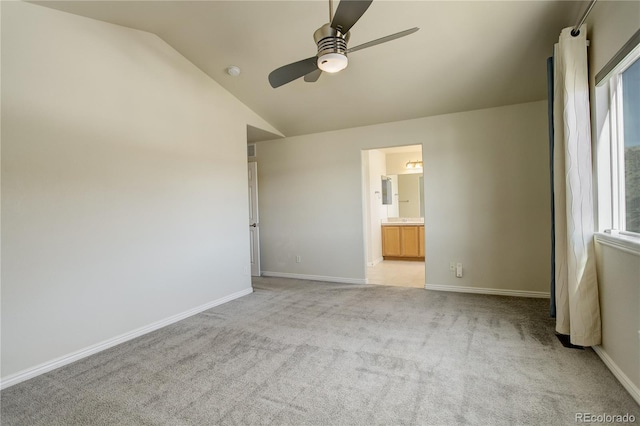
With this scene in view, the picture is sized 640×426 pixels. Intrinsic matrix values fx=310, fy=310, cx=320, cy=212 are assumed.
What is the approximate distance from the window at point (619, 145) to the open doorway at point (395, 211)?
359 centimetres

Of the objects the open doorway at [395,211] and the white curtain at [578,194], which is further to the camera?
the open doorway at [395,211]

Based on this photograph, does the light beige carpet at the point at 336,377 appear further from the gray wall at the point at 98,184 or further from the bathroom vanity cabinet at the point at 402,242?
the bathroom vanity cabinet at the point at 402,242

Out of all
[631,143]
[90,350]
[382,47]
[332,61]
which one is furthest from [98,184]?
[631,143]

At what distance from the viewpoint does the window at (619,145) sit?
6.57ft

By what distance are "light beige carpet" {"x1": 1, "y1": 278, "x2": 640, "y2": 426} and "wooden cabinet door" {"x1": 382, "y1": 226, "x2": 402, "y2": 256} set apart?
3.49 metres

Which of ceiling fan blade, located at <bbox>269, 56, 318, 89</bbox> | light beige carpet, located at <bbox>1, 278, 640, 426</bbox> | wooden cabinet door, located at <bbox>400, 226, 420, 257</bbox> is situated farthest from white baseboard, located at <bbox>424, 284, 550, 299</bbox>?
ceiling fan blade, located at <bbox>269, 56, 318, 89</bbox>

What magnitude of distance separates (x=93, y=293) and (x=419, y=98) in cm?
407

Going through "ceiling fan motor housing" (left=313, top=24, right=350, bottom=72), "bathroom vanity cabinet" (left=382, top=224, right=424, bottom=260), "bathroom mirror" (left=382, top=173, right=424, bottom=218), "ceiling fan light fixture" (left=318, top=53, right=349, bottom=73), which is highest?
"ceiling fan motor housing" (left=313, top=24, right=350, bottom=72)

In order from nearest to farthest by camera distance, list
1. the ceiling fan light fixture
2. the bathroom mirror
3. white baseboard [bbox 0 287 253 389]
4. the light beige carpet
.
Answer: the light beige carpet < the ceiling fan light fixture < white baseboard [bbox 0 287 253 389] < the bathroom mirror

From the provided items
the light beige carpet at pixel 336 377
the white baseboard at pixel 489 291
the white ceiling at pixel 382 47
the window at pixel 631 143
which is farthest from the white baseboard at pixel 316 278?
the window at pixel 631 143

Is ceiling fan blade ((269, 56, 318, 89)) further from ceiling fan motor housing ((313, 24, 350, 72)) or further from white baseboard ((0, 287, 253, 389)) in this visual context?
white baseboard ((0, 287, 253, 389))

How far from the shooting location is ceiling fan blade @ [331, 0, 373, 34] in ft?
5.49

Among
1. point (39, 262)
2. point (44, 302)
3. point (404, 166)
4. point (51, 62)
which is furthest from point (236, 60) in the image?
point (404, 166)

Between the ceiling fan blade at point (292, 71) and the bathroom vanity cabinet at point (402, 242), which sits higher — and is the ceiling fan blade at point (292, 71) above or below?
above
